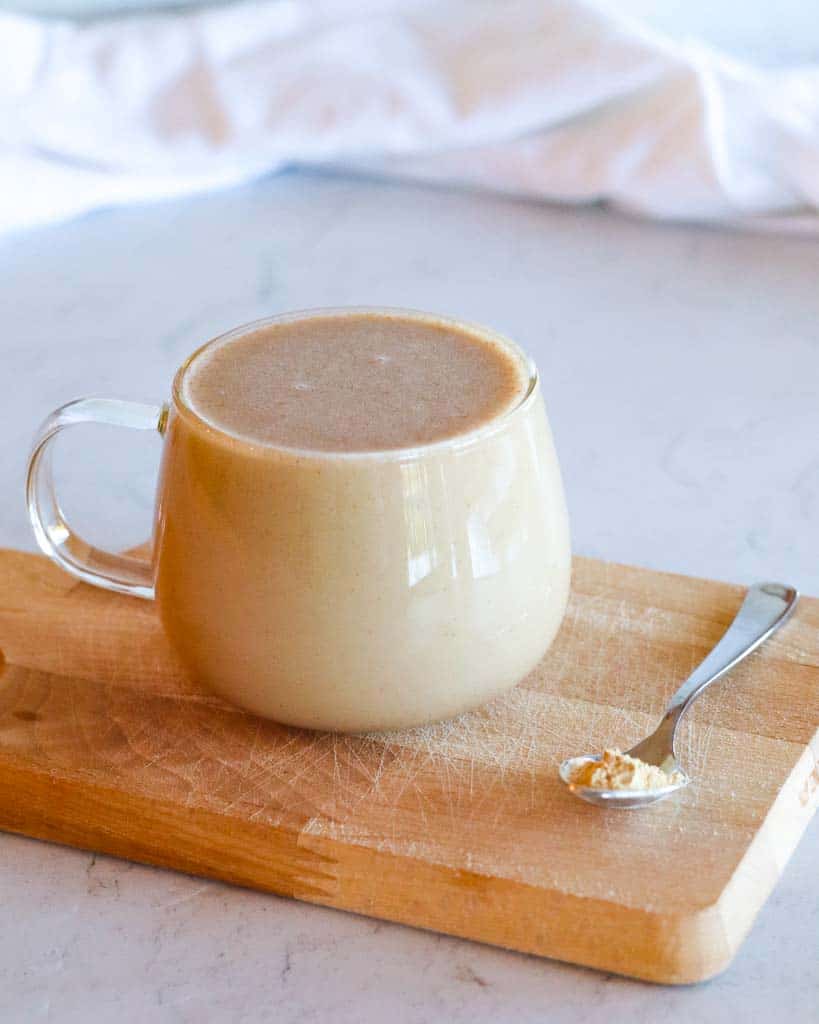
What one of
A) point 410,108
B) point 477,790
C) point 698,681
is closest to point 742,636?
point 698,681

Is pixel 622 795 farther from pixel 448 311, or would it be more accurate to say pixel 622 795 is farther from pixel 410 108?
pixel 410 108

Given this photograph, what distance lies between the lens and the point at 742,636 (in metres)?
0.59

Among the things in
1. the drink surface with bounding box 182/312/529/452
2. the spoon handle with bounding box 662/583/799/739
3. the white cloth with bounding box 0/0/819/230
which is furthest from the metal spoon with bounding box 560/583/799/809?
the white cloth with bounding box 0/0/819/230

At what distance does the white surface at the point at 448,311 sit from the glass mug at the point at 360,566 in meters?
0.08

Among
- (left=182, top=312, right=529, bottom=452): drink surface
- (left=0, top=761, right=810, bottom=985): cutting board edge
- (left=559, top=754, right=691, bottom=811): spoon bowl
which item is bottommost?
(left=0, top=761, right=810, bottom=985): cutting board edge

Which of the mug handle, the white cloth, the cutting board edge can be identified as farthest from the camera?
the white cloth

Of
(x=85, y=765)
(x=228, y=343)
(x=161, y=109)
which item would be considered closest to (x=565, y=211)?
(x=161, y=109)

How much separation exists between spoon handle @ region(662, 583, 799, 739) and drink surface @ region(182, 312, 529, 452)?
0.43 ft

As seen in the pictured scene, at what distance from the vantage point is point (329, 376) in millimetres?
531

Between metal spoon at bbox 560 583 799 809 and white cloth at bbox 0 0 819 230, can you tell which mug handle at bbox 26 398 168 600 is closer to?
metal spoon at bbox 560 583 799 809

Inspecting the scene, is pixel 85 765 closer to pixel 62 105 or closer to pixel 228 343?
pixel 228 343

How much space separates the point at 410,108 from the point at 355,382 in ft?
2.22

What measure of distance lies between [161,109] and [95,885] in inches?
32.1

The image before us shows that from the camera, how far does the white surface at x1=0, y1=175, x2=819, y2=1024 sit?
17.9 inches
